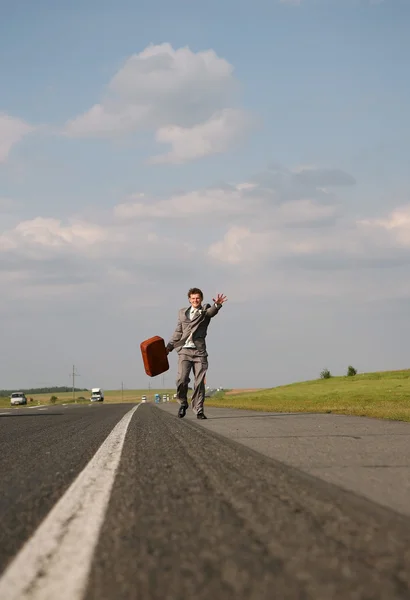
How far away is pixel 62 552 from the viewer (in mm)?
2219

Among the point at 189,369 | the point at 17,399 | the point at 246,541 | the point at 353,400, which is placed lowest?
the point at 353,400

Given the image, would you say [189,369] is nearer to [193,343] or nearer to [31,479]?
[193,343]

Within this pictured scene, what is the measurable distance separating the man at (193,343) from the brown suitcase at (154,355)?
2.15ft

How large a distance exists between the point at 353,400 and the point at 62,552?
23331 mm

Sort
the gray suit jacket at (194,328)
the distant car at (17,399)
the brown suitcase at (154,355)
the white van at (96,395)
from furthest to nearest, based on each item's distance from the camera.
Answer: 1. the white van at (96,395)
2. the distant car at (17,399)
3. the brown suitcase at (154,355)
4. the gray suit jacket at (194,328)

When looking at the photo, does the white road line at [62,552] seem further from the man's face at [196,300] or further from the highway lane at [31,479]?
the man's face at [196,300]

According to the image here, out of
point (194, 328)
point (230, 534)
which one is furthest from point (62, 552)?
point (194, 328)

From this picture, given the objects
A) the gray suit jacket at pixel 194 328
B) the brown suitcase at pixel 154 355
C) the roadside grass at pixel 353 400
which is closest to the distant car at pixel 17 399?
the roadside grass at pixel 353 400

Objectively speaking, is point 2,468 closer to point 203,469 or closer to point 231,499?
point 203,469

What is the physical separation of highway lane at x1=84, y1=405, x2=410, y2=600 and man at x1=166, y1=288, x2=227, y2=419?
8262 millimetres

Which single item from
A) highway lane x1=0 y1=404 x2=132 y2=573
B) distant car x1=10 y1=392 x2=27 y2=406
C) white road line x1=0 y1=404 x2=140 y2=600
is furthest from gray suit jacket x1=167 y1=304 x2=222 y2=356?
distant car x1=10 y1=392 x2=27 y2=406

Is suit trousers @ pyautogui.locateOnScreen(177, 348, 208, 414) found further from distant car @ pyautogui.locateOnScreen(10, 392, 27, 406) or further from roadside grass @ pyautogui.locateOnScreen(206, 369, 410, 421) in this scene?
distant car @ pyautogui.locateOnScreen(10, 392, 27, 406)

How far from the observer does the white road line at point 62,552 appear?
1806 millimetres

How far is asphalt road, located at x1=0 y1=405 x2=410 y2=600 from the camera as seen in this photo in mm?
1830
